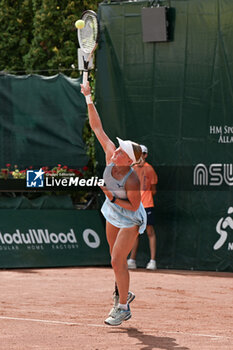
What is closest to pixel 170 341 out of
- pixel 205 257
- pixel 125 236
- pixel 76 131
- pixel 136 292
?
pixel 125 236

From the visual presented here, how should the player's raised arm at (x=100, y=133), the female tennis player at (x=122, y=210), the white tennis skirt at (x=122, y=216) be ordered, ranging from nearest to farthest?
1. the female tennis player at (x=122, y=210)
2. the white tennis skirt at (x=122, y=216)
3. the player's raised arm at (x=100, y=133)

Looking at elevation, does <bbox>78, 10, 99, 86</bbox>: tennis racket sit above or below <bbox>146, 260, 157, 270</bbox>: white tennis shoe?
above

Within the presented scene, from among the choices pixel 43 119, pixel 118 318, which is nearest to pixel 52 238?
pixel 43 119

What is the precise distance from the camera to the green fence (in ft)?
35.2

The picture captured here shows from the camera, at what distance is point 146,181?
10.9m

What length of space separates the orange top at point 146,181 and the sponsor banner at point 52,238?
879 millimetres

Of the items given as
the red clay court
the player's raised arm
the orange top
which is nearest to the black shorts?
the orange top

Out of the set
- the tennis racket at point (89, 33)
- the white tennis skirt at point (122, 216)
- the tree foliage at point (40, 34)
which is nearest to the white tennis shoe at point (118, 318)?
the white tennis skirt at point (122, 216)

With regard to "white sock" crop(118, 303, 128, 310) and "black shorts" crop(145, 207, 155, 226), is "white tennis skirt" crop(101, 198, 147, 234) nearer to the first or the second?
"white sock" crop(118, 303, 128, 310)

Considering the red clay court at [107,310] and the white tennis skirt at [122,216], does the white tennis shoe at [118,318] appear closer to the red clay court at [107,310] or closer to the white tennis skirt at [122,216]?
the red clay court at [107,310]

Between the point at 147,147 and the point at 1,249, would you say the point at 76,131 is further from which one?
the point at 1,249

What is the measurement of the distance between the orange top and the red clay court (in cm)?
102

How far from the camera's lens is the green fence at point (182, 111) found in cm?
1074

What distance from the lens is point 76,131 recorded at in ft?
38.3
